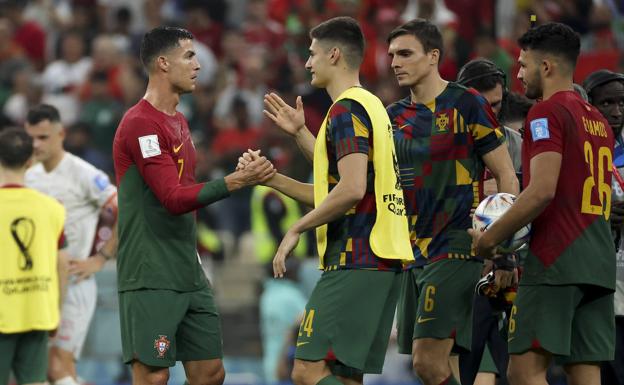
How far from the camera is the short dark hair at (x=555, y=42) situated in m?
7.57

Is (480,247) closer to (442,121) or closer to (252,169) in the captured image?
(442,121)

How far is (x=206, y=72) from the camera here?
19.0m

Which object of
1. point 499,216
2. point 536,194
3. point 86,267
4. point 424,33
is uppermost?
point 424,33

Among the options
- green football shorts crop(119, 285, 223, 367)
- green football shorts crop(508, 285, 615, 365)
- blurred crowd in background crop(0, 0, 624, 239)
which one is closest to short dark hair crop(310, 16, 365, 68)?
green football shorts crop(508, 285, 615, 365)

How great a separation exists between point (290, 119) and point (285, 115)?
49 mm

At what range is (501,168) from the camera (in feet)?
27.5

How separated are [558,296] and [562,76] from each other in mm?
1281

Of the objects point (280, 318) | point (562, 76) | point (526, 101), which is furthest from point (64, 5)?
point (562, 76)

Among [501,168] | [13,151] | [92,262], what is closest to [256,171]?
[501,168]

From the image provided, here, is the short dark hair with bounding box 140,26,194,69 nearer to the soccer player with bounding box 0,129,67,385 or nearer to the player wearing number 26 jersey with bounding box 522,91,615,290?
the soccer player with bounding box 0,129,67,385

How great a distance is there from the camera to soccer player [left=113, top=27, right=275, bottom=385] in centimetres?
816

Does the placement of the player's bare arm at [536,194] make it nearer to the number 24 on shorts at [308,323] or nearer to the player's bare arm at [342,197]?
the player's bare arm at [342,197]

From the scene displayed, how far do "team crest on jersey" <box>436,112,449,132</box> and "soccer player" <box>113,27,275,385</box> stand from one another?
1.15 meters

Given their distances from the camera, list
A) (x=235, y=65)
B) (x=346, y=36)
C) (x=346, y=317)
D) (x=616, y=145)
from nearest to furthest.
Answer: (x=346, y=317) → (x=346, y=36) → (x=616, y=145) → (x=235, y=65)
